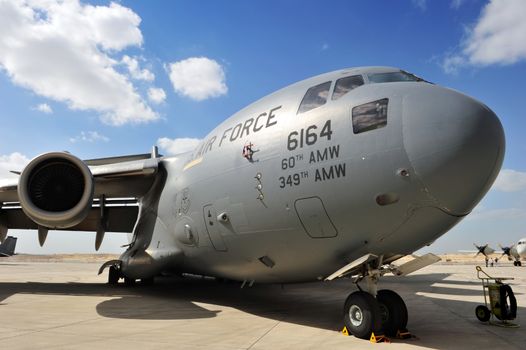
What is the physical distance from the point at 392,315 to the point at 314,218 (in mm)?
1948

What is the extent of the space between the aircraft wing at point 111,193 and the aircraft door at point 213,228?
3.18 metres

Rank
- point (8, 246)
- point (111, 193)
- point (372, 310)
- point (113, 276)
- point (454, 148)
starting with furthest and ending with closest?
point (8, 246) < point (113, 276) < point (111, 193) < point (372, 310) < point (454, 148)

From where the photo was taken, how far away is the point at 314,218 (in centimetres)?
638

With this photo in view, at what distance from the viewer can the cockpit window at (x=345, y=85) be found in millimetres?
6500

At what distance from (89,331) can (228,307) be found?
143 inches

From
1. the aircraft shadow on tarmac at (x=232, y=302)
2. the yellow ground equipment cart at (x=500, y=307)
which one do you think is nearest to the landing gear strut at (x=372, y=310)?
the aircraft shadow on tarmac at (x=232, y=302)

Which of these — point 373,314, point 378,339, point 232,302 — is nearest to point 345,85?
point 373,314

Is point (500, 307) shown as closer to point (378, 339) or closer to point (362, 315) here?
point (378, 339)

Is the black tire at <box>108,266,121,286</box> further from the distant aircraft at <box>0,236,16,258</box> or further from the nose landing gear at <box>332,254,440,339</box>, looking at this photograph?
the distant aircraft at <box>0,236,16,258</box>

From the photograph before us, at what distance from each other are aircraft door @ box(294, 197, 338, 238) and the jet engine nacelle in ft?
18.7

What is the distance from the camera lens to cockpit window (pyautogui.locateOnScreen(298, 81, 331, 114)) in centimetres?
668

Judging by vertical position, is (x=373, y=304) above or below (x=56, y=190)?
below

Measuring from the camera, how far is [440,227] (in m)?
5.82

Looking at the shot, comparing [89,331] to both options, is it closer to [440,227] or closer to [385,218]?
[385,218]
